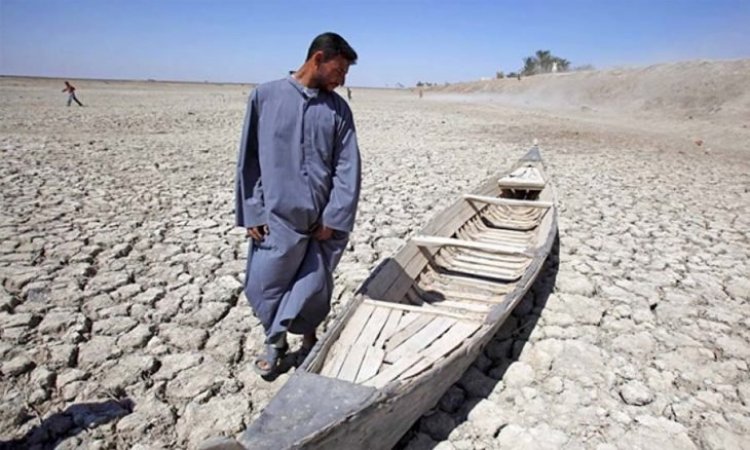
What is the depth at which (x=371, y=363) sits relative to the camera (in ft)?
8.31

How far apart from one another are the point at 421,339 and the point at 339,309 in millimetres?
1358

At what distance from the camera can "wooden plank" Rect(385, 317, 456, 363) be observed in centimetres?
265

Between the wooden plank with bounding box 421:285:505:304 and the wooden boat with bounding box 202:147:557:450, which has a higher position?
the wooden boat with bounding box 202:147:557:450

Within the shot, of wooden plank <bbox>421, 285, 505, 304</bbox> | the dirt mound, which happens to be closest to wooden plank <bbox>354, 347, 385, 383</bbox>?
wooden plank <bbox>421, 285, 505, 304</bbox>

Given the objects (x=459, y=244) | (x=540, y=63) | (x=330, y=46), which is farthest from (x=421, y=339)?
(x=540, y=63)

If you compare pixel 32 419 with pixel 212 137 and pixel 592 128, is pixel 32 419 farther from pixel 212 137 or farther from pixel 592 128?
pixel 592 128

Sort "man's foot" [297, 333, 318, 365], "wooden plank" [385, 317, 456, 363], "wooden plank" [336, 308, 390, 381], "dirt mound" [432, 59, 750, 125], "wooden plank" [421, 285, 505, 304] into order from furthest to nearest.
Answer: "dirt mound" [432, 59, 750, 125] → "wooden plank" [421, 285, 505, 304] → "man's foot" [297, 333, 318, 365] → "wooden plank" [385, 317, 456, 363] → "wooden plank" [336, 308, 390, 381]

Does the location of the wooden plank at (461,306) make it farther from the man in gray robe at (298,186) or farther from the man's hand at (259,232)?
the man's hand at (259,232)

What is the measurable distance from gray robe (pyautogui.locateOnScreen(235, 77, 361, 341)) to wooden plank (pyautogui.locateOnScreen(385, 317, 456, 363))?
21.4 inches

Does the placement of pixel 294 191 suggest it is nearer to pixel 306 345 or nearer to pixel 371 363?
pixel 371 363

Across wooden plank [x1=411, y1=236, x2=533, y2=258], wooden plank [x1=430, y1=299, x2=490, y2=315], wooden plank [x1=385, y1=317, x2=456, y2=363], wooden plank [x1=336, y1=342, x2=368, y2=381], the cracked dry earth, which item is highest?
wooden plank [x1=411, y1=236, x2=533, y2=258]

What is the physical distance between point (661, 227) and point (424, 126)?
540 inches

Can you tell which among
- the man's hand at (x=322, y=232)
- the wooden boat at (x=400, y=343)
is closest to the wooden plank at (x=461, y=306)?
the wooden boat at (x=400, y=343)

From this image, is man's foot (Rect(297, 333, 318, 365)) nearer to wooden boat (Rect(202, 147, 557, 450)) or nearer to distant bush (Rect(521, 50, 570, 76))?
wooden boat (Rect(202, 147, 557, 450))
